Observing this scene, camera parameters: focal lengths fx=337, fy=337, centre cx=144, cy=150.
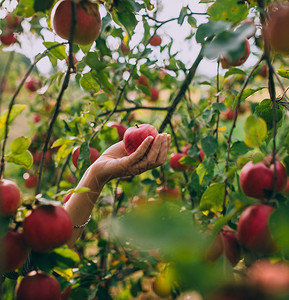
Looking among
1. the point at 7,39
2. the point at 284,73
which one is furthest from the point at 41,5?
the point at 7,39

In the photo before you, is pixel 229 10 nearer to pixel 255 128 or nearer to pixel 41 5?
pixel 255 128

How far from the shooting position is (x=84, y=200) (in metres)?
1.01

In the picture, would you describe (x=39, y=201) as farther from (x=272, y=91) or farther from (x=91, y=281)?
(x=91, y=281)

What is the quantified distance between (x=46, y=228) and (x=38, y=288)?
11 centimetres

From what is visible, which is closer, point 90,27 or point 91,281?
point 90,27

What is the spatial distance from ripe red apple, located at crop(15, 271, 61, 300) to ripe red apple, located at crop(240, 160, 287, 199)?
38 centimetres

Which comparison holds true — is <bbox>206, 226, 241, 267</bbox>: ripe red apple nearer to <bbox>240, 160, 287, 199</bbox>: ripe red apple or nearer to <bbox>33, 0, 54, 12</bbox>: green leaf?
<bbox>240, 160, 287, 199</bbox>: ripe red apple

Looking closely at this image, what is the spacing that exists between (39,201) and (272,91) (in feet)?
1.60

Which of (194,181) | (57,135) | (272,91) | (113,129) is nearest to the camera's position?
(272,91)

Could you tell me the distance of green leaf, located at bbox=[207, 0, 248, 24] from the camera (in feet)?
2.18

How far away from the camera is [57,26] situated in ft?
2.64

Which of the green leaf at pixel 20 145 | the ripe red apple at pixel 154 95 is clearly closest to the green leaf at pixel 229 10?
the green leaf at pixel 20 145

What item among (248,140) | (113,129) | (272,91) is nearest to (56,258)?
(248,140)

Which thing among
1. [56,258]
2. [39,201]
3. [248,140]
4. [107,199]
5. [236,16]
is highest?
[236,16]
